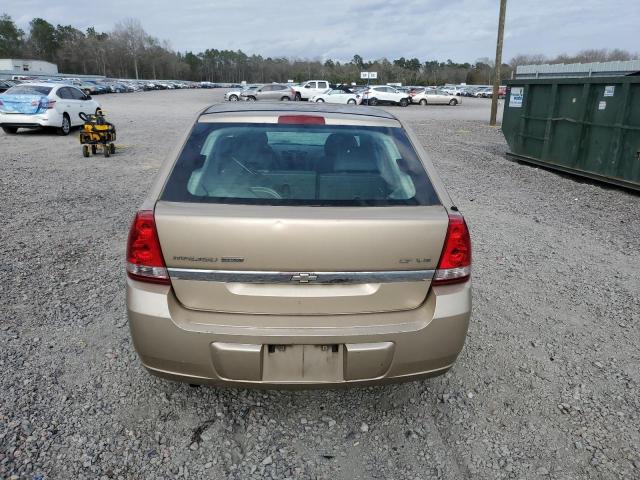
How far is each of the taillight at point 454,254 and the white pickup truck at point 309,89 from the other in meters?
36.4

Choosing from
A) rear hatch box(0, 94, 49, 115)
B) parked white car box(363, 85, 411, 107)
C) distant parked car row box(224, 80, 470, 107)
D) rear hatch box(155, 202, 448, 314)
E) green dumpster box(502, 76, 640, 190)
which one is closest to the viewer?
rear hatch box(155, 202, 448, 314)

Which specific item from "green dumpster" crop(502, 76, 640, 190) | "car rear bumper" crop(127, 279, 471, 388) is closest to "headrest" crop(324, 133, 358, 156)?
"car rear bumper" crop(127, 279, 471, 388)

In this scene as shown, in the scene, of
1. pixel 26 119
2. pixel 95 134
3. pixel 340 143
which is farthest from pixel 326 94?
pixel 340 143

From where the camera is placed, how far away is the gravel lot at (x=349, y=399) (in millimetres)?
2426

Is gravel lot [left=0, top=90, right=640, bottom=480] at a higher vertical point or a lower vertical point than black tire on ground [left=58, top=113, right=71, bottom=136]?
lower

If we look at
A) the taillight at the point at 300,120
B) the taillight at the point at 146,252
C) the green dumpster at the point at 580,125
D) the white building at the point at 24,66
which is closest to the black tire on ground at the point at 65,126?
the green dumpster at the point at 580,125

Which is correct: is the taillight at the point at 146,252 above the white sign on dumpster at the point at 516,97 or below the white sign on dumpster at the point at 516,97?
below

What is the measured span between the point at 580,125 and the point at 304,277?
9.21 metres

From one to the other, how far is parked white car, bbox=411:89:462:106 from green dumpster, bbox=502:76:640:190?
106 feet

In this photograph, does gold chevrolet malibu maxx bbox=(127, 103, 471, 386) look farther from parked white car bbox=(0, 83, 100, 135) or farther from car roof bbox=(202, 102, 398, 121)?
parked white car bbox=(0, 83, 100, 135)

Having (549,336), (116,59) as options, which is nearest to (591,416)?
(549,336)

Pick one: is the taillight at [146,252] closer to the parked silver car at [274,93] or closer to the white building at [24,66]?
the parked silver car at [274,93]

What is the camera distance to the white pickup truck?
37.4 meters

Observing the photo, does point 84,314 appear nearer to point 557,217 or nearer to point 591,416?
point 591,416
